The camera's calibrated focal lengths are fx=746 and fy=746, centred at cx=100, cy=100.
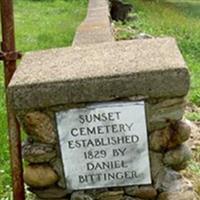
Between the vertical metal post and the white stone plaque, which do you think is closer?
the white stone plaque

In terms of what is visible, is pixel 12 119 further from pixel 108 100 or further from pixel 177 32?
pixel 177 32

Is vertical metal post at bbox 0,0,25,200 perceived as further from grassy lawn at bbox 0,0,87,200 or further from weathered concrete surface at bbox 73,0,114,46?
weathered concrete surface at bbox 73,0,114,46

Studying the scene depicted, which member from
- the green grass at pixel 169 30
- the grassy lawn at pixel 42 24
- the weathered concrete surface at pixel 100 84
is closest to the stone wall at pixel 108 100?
the weathered concrete surface at pixel 100 84

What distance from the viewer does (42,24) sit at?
1417cm

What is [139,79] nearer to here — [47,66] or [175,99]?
[175,99]

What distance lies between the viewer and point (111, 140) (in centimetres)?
380

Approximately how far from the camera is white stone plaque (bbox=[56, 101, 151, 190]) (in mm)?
3754

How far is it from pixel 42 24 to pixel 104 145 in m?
10.6

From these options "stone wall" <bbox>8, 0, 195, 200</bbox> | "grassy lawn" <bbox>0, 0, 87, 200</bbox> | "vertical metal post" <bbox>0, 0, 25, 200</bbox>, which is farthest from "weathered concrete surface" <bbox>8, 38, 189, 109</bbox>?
"grassy lawn" <bbox>0, 0, 87, 200</bbox>

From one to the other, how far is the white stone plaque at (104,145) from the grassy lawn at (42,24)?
1.68 metres

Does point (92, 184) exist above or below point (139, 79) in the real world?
below

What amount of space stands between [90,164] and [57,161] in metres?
0.18

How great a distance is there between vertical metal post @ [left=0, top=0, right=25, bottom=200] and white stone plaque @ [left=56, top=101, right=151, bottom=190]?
0.35 m

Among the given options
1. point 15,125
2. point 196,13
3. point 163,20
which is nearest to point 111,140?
point 15,125
